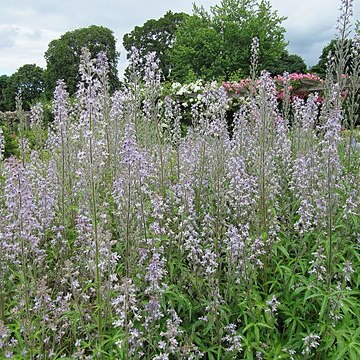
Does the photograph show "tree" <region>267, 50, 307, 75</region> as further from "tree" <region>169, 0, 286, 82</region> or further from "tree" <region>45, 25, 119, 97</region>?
"tree" <region>45, 25, 119, 97</region>

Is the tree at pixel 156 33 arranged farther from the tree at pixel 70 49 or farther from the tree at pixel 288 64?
the tree at pixel 288 64

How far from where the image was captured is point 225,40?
140 ft

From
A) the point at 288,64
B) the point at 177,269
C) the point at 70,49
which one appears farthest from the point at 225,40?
the point at 177,269

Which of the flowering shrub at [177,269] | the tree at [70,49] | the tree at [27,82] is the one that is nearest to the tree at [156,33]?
the tree at [70,49]

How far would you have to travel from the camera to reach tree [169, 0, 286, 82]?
132 feet

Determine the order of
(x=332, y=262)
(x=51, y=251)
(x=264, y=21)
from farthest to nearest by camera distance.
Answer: (x=264, y=21)
(x=51, y=251)
(x=332, y=262)

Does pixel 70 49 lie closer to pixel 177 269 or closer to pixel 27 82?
pixel 27 82

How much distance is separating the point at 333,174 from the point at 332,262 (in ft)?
2.61

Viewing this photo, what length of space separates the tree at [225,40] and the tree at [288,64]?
92 centimetres

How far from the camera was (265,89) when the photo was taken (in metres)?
4.99

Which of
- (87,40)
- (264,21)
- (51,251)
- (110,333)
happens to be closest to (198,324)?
(110,333)

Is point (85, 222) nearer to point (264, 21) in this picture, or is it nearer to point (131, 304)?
point (131, 304)

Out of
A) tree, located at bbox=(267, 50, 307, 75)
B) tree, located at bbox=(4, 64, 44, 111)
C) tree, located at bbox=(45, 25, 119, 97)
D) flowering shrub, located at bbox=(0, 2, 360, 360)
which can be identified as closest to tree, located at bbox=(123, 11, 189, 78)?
tree, located at bbox=(45, 25, 119, 97)

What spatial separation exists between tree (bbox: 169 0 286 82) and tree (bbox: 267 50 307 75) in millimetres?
923
